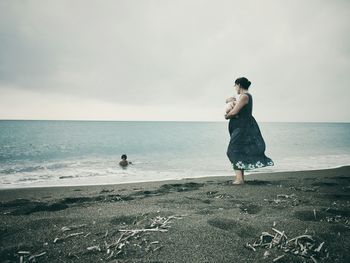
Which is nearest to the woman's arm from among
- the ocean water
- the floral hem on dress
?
the floral hem on dress

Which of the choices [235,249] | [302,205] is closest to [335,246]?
[235,249]

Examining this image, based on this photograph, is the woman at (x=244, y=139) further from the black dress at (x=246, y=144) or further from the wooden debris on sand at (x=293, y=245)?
the wooden debris on sand at (x=293, y=245)

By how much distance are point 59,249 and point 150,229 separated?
0.96m

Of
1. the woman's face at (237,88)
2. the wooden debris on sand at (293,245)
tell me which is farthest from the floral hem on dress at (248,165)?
the wooden debris on sand at (293,245)

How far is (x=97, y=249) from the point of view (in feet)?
7.84

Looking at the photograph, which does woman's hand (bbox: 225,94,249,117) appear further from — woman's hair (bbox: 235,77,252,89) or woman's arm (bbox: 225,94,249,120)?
woman's hair (bbox: 235,77,252,89)

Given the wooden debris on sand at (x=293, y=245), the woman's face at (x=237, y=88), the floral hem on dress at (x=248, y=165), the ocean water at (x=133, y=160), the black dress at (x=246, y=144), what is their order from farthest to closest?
the ocean water at (x=133, y=160) < the woman's face at (x=237, y=88) < the black dress at (x=246, y=144) < the floral hem on dress at (x=248, y=165) < the wooden debris on sand at (x=293, y=245)

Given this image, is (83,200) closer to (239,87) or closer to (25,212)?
(25,212)

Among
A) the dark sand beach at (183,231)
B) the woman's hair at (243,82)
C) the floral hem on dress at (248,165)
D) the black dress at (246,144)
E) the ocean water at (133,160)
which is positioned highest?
the woman's hair at (243,82)

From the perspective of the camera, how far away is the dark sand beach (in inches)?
89.6

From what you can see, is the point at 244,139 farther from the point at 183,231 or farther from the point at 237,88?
the point at 183,231

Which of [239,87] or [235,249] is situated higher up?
[239,87]

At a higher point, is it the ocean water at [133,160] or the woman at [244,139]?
the woman at [244,139]

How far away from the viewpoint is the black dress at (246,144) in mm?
5762
